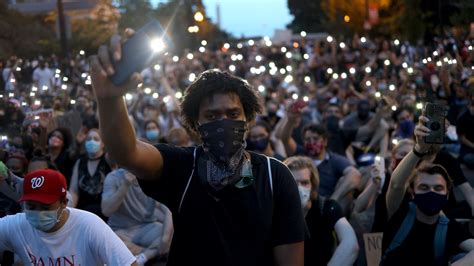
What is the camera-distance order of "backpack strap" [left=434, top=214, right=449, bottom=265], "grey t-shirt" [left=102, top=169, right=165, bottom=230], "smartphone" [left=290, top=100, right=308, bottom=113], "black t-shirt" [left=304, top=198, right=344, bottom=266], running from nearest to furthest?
1. "backpack strap" [left=434, top=214, right=449, bottom=265]
2. "black t-shirt" [left=304, top=198, right=344, bottom=266]
3. "grey t-shirt" [left=102, top=169, right=165, bottom=230]
4. "smartphone" [left=290, top=100, right=308, bottom=113]

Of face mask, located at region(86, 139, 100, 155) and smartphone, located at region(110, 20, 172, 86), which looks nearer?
smartphone, located at region(110, 20, 172, 86)

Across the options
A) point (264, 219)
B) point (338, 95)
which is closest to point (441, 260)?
point (264, 219)

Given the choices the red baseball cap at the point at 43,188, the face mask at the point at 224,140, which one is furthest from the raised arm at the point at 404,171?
the red baseball cap at the point at 43,188

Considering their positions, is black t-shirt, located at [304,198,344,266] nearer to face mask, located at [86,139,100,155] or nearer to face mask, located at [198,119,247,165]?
face mask, located at [198,119,247,165]

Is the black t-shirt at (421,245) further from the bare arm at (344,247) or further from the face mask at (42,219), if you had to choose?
the face mask at (42,219)

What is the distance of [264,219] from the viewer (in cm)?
304

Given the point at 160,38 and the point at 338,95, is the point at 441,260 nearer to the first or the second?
the point at 160,38

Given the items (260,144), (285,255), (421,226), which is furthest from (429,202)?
(260,144)

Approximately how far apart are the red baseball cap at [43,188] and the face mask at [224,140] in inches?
64.5

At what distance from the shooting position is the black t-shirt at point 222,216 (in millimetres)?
3012

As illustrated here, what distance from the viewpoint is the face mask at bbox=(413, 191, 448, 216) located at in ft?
15.9

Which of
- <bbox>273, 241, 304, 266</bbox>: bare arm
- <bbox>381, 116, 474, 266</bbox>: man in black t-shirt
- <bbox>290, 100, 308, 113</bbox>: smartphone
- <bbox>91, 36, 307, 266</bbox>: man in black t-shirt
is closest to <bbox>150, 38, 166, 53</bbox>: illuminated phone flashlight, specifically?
<bbox>91, 36, 307, 266</bbox>: man in black t-shirt

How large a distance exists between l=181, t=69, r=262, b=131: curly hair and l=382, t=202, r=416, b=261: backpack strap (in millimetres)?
1898

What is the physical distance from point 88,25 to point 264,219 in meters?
28.7
